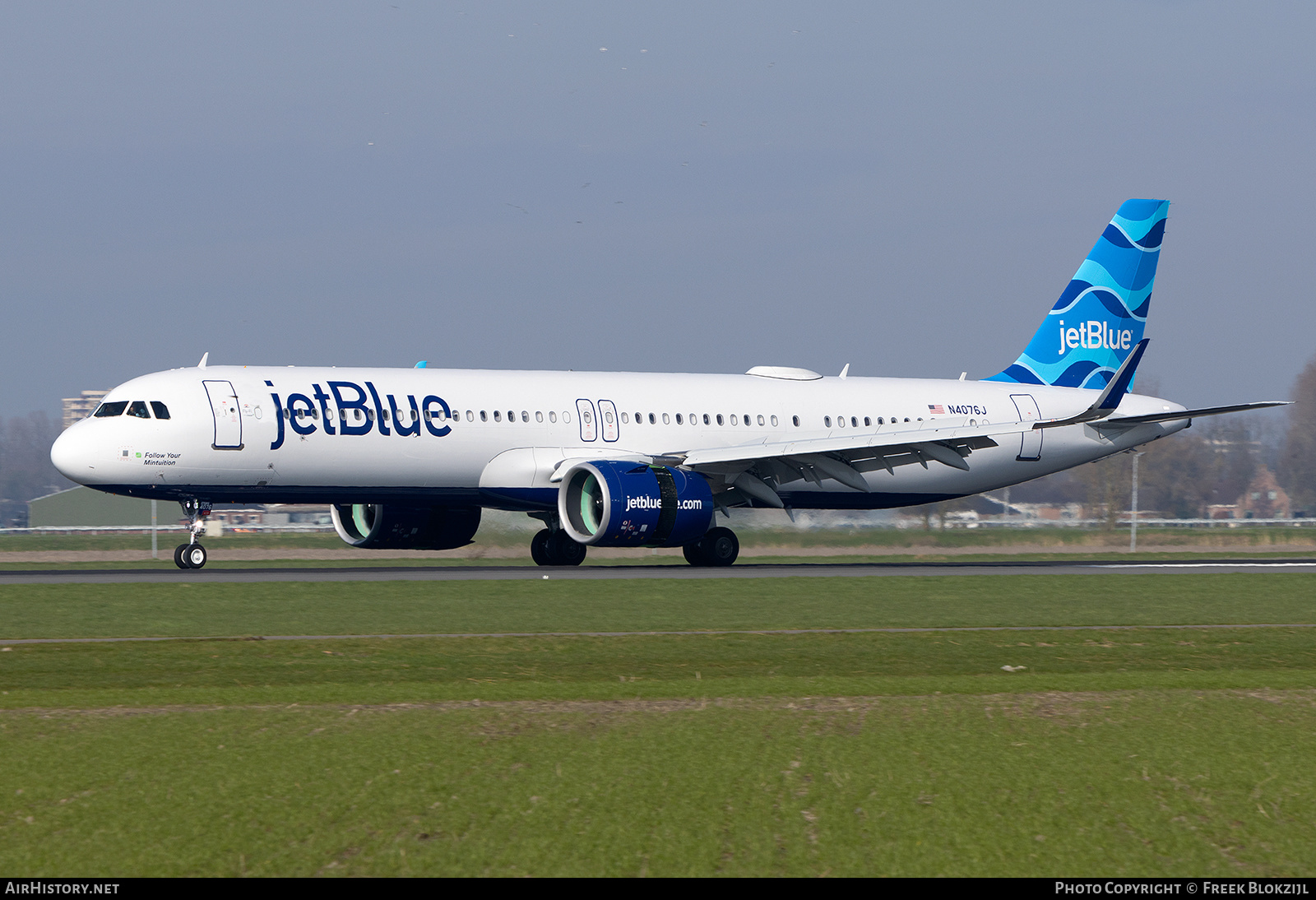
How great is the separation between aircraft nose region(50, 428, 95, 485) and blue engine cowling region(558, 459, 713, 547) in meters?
10.0

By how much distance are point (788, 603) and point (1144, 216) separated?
24.9m

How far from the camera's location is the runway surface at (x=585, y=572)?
94.5ft

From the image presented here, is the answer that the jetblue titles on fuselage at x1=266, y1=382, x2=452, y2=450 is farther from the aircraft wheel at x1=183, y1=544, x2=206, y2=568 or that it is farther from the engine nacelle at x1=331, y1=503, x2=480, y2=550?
the engine nacelle at x1=331, y1=503, x2=480, y2=550

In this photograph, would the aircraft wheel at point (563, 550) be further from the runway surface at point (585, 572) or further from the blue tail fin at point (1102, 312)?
the blue tail fin at point (1102, 312)

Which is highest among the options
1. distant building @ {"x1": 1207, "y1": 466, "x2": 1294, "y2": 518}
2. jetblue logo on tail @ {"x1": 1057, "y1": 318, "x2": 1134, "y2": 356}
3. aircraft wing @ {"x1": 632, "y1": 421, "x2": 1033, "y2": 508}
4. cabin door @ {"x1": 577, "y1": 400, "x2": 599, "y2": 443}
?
jetblue logo on tail @ {"x1": 1057, "y1": 318, "x2": 1134, "y2": 356}

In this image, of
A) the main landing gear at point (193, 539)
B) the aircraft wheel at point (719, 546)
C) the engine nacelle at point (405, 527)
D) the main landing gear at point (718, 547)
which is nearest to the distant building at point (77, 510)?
the engine nacelle at point (405, 527)

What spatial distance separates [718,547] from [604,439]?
387 cm

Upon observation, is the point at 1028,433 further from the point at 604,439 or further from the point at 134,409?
the point at 134,409

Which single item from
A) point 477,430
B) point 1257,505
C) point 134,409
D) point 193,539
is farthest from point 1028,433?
point 1257,505

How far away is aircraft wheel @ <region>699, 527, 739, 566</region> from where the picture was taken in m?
35.8

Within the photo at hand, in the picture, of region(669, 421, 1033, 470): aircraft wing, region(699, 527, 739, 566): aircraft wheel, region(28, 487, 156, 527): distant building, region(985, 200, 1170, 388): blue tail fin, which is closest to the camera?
region(669, 421, 1033, 470): aircraft wing

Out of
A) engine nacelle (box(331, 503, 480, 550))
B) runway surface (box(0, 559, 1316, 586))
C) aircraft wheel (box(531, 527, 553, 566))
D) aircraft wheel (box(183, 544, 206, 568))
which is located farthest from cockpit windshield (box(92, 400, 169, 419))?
aircraft wheel (box(531, 527, 553, 566))

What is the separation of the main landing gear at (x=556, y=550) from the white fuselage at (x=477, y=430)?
101 inches

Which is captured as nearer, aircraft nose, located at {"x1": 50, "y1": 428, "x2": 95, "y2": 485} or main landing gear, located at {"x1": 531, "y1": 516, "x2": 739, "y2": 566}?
aircraft nose, located at {"x1": 50, "y1": 428, "x2": 95, "y2": 485}
